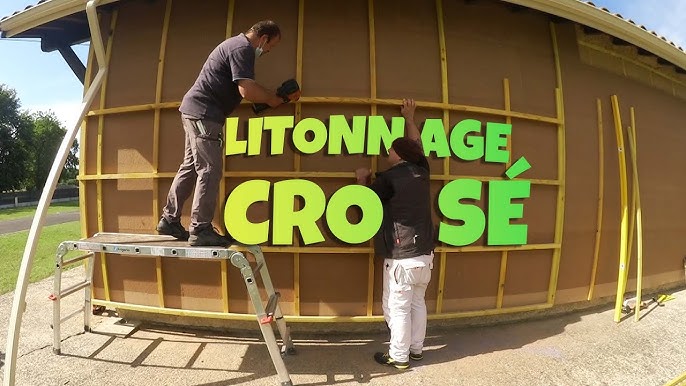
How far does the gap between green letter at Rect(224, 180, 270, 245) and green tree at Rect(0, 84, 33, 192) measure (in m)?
45.2

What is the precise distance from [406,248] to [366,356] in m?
1.36

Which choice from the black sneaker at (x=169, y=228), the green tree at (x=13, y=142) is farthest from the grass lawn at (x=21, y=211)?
the black sneaker at (x=169, y=228)

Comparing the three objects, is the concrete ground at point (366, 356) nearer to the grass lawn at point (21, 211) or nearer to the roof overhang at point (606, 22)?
the roof overhang at point (606, 22)

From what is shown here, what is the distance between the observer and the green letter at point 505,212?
407 centimetres

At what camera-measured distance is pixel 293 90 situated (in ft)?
10.3

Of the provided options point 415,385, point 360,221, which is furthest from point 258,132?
point 415,385

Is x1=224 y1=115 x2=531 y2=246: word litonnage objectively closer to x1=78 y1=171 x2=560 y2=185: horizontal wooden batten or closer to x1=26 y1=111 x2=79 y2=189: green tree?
x1=78 y1=171 x2=560 y2=185: horizontal wooden batten

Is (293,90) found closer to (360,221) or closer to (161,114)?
(360,221)

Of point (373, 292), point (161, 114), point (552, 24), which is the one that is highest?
point (552, 24)

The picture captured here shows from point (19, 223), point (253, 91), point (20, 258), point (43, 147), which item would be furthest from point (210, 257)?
point (43, 147)

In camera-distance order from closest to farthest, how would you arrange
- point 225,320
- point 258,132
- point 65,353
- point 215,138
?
point 215,138
point 65,353
point 258,132
point 225,320

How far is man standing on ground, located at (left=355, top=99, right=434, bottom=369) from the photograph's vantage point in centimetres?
325

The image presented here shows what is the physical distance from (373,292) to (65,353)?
3556 mm

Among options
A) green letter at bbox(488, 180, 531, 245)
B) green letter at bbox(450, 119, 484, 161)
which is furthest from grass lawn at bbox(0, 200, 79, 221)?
green letter at bbox(488, 180, 531, 245)
